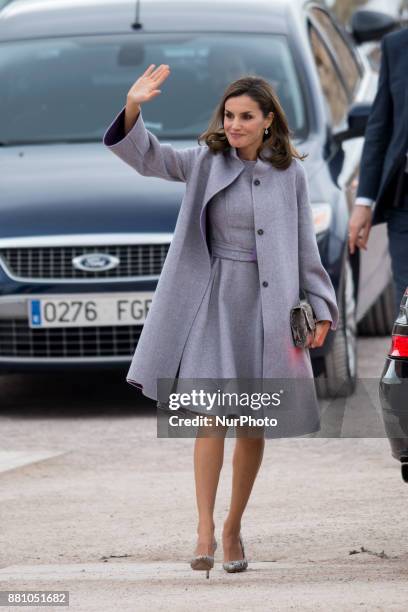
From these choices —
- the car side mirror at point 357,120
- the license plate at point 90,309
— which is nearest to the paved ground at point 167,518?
the license plate at point 90,309

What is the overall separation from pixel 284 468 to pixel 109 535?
4.26 ft

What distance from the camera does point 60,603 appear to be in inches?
172

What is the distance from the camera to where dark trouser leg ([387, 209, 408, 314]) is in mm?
5922

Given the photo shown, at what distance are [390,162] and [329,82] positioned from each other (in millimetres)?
3453

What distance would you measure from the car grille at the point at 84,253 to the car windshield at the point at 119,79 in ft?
3.20

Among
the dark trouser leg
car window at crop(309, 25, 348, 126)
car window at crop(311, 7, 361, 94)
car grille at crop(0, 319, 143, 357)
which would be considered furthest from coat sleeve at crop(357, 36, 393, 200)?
car window at crop(311, 7, 361, 94)

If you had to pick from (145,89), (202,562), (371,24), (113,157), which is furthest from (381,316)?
(145,89)

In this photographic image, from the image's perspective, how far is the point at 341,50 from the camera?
10562mm

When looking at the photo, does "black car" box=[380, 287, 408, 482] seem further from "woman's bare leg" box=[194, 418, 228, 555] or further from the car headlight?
the car headlight

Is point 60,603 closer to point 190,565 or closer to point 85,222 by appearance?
point 190,565

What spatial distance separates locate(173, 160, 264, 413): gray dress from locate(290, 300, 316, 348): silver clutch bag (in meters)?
0.10

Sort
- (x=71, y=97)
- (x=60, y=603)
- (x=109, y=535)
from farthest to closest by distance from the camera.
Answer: (x=71, y=97)
(x=109, y=535)
(x=60, y=603)

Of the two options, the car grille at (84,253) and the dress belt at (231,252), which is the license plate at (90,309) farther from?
the dress belt at (231,252)

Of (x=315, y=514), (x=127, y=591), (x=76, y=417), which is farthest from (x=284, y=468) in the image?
(x=127, y=591)
